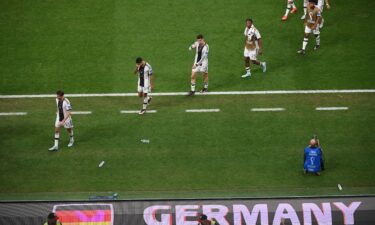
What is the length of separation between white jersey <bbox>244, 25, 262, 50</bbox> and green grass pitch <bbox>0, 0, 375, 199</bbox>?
1.39m

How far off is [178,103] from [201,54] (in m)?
2.01

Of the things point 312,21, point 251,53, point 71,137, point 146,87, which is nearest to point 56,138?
point 71,137

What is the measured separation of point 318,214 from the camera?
19375 mm

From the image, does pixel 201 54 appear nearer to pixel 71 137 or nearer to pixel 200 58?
pixel 200 58

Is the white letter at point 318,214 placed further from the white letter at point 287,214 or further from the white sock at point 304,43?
the white sock at point 304,43

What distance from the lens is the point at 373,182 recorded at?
72.5ft

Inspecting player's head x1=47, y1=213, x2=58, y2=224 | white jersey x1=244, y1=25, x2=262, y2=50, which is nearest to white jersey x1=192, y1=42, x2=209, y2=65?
white jersey x1=244, y1=25, x2=262, y2=50

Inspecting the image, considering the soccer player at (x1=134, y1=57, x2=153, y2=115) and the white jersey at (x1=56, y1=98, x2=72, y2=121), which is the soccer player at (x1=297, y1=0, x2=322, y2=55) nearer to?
the soccer player at (x1=134, y1=57, x2=153, y2=115)

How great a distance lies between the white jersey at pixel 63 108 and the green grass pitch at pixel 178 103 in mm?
1312

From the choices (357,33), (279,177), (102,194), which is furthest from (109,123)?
(357,33)

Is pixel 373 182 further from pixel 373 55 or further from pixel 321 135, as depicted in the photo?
pixel 373 55

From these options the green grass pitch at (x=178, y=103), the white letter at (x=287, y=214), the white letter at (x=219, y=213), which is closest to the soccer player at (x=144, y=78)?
the green grass pitch at (x=178, y=103)

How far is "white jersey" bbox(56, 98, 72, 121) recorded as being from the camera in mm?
23375

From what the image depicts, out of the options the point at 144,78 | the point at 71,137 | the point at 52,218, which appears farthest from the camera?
the point at 144,78
